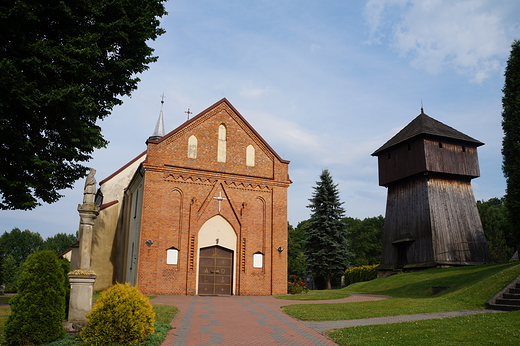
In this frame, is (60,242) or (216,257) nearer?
(216,257)

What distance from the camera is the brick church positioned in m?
22.1

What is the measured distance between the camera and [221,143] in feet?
81.3

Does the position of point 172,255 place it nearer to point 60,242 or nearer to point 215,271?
point 215,271

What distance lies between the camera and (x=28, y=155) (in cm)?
1275

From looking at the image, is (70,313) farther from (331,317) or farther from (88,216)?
(331,317)

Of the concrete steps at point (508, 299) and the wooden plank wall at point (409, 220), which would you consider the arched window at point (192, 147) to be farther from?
the wooden plank wall at point (409, 220)

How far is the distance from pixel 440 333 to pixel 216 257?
15.5m

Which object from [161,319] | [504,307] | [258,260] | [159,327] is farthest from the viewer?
[258,260]

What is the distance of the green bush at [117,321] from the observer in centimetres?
865

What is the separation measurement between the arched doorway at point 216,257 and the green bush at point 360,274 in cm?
1775

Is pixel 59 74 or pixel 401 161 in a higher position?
pixel 401 161

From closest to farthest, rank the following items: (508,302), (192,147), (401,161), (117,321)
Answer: (117,321) → (508,302) → (192,147) → (401,161)

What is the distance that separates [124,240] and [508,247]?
4023cm

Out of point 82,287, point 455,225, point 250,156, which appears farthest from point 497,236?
point 82,287
